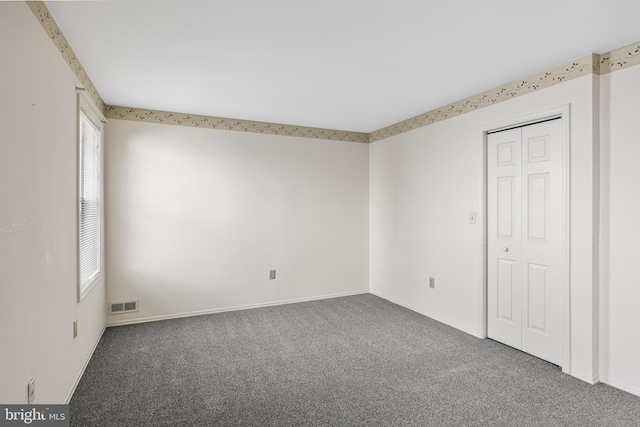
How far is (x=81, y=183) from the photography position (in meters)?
2.83

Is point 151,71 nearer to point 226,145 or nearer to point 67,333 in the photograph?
point 226,145

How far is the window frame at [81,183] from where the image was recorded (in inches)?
102

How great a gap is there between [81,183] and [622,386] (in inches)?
171

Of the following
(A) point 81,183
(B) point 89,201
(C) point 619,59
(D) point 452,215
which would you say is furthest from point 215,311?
(C) point 619,59

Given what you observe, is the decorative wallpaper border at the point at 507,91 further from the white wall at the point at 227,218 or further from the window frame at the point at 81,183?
the window frame at the point at 81,183

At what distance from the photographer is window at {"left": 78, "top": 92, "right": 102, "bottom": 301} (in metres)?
2.75

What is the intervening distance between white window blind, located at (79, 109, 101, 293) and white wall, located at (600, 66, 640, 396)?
396 centimetres

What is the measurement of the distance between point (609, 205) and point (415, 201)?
1.99 metres

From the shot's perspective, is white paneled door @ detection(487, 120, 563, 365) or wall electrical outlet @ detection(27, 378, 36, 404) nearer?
wall electrical outlet @ detection(27, 378, 36, 404)

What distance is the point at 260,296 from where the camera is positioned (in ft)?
14.6

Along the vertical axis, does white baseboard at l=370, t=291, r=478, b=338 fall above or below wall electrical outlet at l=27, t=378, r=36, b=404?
below

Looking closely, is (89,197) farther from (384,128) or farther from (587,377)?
(587,377)

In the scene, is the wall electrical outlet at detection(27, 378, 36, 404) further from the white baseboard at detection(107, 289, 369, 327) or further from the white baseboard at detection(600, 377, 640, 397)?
the white baseboard at detection(600, 377, 640, 397)

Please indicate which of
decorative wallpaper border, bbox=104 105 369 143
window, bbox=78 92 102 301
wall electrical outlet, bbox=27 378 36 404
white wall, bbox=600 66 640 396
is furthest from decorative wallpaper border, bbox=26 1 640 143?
wall electrical outlet, bbox=27 378 36 404
